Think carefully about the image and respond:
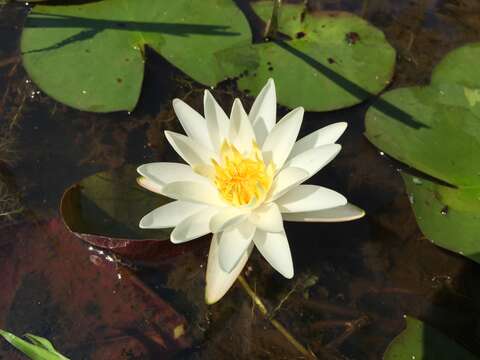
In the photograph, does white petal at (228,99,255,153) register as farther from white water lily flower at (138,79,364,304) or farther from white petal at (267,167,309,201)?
white petal at (267,167,309,201)

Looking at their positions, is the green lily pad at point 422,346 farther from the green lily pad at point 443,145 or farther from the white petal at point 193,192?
the white petal at point 193,192

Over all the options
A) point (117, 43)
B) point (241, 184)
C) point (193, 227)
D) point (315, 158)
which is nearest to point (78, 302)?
point (193, 227)

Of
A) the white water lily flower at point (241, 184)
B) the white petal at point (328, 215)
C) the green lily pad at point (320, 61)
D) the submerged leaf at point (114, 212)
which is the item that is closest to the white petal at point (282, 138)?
the white water lily flower at point (241, 184)

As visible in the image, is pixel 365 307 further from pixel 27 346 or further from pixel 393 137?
pixel 27 346

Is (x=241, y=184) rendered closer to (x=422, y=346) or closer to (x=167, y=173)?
(x=167, y=173)

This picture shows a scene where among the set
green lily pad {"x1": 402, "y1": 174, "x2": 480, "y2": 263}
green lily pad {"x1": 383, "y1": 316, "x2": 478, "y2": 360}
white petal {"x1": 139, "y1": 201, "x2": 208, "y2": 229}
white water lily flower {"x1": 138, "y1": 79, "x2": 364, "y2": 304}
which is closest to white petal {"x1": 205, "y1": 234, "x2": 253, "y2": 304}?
white water lily flower {"x1": 138, "y1": 79, "x2": 364, "y2": 304}
